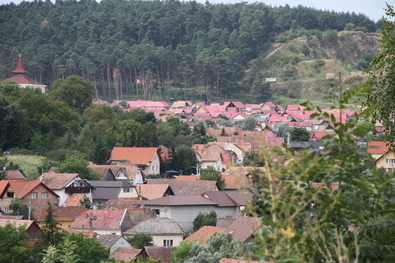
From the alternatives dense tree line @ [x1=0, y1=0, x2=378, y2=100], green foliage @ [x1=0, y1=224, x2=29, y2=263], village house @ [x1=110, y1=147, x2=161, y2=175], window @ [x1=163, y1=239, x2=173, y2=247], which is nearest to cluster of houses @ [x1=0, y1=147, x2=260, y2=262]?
window @ [x1=163, y1=239, x2=173, y2=247]

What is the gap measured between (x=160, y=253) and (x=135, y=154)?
26.6m

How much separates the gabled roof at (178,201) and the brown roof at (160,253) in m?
9.23

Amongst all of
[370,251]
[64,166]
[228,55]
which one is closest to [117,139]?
[64,166]

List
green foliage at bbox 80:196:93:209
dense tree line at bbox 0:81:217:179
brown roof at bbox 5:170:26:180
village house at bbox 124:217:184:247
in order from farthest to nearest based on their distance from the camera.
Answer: dense tree line at bbox 0:81:217:179
brown roof at bbox 5:170:26:180
green foliage at bbox 80:196:93:209
village house at bbox 124:217:184:247

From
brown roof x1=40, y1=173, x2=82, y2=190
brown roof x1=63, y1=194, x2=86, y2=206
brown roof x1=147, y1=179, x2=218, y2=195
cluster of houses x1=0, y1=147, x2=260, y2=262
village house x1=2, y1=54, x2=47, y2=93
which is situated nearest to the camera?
cluster of houses x1=0, y1=147, x2=260, y2=262

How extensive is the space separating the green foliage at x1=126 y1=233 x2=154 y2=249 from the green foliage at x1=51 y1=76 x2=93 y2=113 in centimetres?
3685

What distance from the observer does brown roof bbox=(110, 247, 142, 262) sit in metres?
25.5

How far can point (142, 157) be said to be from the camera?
5216cm

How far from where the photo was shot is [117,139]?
58031mm

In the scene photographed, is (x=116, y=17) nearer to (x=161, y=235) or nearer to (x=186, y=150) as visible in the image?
(x=186, y=150)

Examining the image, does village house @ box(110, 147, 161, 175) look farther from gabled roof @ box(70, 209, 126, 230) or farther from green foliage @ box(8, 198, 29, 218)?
gabled roof @ box(70, 209, 126, 230)

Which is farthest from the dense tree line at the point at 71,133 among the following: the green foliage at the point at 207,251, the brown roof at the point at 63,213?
the green foliage at the point at 207,251

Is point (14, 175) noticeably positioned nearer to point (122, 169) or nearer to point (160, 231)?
point (122, 169)

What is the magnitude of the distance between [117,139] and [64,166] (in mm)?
15834
